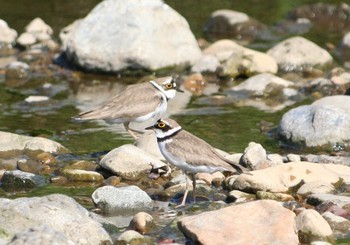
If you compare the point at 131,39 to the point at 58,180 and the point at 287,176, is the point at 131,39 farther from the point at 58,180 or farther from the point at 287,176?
the point at 287,176

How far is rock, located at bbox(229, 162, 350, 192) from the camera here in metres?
12.4

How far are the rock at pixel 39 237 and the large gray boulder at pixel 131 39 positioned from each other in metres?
11.4

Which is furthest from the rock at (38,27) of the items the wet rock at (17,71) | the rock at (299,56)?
the rock at (299,56)

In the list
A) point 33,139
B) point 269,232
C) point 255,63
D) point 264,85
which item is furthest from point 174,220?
point 255,63

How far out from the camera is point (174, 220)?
11.3 metres

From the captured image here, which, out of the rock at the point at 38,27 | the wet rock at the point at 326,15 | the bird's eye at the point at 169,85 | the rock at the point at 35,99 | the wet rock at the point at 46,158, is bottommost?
the wet rock at the point at 326,15

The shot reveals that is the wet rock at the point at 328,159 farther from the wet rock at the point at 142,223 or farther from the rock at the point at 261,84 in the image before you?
the rock at the point at 261,84

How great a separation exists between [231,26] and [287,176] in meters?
12.8

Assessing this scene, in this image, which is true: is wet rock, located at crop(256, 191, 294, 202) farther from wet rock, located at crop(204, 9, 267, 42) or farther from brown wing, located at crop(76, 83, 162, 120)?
wet rock, located at crop(204, 9, 267, 42)

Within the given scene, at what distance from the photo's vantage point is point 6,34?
23.7 meters

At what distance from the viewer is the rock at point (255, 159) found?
44.1 ft

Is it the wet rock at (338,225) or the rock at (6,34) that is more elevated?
the wet rock at (338,225)

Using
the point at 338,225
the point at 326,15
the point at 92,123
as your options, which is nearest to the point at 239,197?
the point at 338,225

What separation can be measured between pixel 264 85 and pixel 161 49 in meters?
2.81
